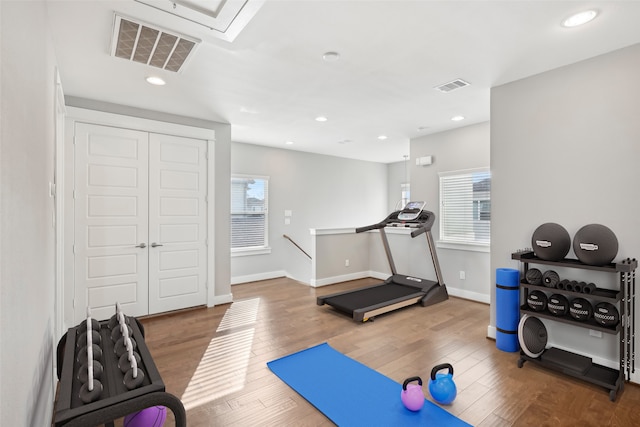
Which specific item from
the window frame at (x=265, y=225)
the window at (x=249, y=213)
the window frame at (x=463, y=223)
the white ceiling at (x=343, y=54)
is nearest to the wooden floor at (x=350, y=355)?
the window frame at (x=463, y=223)

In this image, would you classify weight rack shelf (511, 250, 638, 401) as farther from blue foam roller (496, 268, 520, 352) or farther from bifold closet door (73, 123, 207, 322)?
bifold closet door (73, 123, 207, 322)

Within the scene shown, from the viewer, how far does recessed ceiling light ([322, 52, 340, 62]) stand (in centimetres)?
271

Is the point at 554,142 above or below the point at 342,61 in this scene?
below

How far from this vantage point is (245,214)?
20.7 feet

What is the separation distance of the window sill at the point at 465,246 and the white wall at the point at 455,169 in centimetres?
2

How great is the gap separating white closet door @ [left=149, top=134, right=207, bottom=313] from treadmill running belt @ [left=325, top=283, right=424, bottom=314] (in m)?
1.97

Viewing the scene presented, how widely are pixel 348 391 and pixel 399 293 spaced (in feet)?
8.14

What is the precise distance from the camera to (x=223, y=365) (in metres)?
2.90

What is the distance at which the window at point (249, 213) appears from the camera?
621 cm

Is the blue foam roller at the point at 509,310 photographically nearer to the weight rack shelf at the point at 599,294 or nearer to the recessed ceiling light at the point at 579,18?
the weight rack shelf at the point at 599,294

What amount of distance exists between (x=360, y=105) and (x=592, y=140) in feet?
7.72

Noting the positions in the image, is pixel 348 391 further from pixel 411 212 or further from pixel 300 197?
pixel 300 197

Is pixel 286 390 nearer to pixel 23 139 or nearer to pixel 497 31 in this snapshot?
pixel 23 139

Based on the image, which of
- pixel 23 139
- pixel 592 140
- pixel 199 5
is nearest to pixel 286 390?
pixel 23 139
